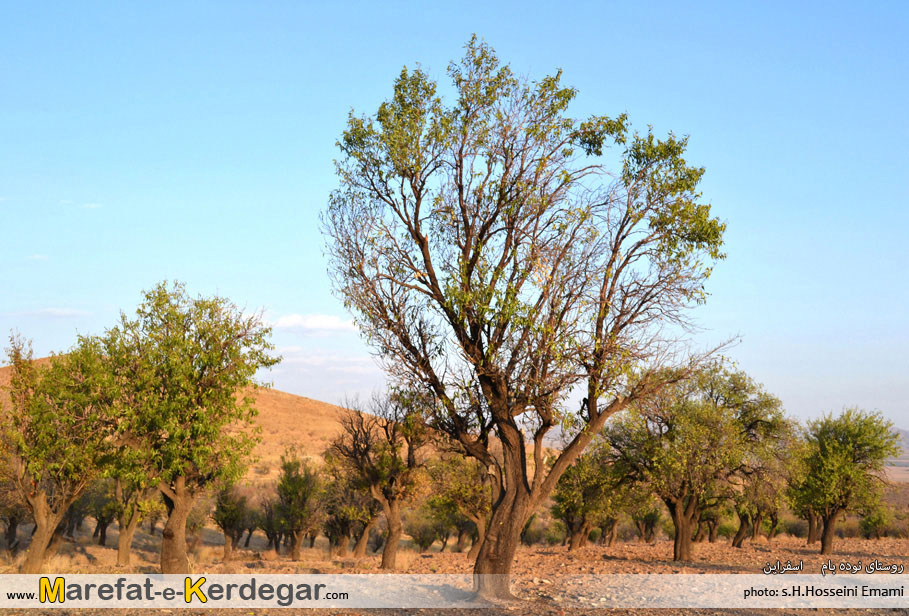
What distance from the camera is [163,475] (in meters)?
21.0

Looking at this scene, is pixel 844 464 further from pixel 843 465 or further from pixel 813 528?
pixel 813 528

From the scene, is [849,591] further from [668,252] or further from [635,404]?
[668,252]

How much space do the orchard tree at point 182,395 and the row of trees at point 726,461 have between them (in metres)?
12.5

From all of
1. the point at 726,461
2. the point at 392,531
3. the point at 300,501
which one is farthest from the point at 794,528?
the point at 392,531

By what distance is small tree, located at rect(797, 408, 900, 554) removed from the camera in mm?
35438

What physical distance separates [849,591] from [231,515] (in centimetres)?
3606

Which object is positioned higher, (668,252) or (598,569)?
(668,252)

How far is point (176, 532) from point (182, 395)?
15.0 feet

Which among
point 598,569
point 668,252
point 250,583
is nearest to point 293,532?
A: point 598,569

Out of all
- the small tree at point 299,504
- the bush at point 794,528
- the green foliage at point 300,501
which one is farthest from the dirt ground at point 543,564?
the bush at point 794,528

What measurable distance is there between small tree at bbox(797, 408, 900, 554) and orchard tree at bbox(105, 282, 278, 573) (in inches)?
1089

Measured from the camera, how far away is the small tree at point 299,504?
43.3m

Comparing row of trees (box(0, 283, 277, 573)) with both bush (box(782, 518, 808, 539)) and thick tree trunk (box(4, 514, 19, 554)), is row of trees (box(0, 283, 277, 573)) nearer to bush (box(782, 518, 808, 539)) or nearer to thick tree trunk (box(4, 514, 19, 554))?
thick tree trunk (box(4, 514, 19, 554))

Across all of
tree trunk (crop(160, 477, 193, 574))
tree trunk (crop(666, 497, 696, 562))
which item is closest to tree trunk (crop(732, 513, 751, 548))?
tree trunk (crop(666, 497, 696, 562))
